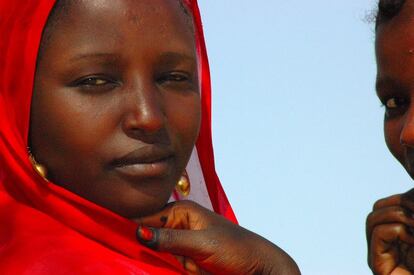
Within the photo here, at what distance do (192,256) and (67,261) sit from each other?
0.37 m

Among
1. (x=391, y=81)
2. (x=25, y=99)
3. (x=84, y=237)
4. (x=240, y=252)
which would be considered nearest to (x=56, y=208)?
(x=84, y=237)

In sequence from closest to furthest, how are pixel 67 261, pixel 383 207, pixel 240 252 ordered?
pixel 67 261 → pixel 240 252 → pixel 383 207

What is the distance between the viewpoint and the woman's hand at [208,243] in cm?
286

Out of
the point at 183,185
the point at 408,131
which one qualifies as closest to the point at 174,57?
the point at 183,185

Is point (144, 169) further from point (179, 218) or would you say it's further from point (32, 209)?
point (32, 209)

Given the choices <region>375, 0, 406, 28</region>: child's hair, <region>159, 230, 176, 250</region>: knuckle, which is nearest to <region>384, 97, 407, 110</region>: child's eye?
<region>375, 0, 406, 28</region>: child's hair

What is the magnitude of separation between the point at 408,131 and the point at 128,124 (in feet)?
2.59

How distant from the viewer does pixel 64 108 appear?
2854mm

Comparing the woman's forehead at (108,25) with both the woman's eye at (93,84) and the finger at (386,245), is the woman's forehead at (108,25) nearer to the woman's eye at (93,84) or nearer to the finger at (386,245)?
the woman's eye at (93,84)

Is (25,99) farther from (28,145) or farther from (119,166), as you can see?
(119,166)

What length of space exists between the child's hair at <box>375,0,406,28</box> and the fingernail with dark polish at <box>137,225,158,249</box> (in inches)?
36.9

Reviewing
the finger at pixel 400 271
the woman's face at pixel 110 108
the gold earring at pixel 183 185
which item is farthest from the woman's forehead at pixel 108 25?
the finger at pixel 400 271

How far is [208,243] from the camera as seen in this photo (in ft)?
9.55

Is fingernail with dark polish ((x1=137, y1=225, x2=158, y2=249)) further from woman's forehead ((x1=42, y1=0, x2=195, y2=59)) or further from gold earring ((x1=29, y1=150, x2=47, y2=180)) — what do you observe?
woman's forehead ((x1=42, y1=0, x2=195, y2=59))
